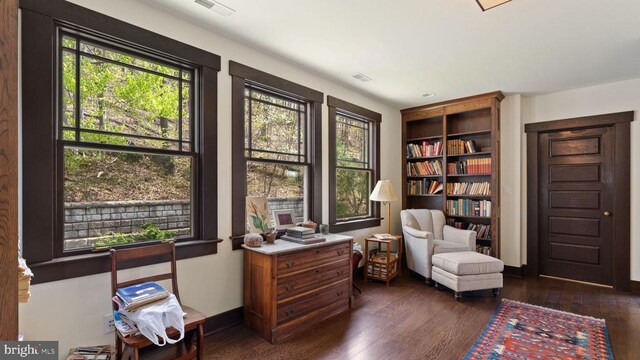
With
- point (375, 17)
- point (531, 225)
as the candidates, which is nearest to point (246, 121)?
point (375, 17)

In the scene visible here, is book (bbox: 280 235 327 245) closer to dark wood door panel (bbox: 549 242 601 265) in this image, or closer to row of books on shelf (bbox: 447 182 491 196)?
row of books on shelf (bbox: 447 182 491 196)

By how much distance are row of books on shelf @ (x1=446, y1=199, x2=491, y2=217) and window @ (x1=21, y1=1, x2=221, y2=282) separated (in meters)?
3.65

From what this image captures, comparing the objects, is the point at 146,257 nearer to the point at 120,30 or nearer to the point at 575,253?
the point at 120,30

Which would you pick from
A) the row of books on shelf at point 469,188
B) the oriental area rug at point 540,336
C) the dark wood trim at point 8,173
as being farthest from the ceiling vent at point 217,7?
the row of books on shelf at point 469,188

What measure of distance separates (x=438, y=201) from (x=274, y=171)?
305 centimetres

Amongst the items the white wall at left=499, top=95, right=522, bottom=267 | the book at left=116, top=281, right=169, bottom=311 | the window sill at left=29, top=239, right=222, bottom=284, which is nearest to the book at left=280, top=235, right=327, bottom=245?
the window sill at left=29, top=239, right=222, bottom=284

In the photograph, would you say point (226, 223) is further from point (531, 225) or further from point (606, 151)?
point (606, 151)

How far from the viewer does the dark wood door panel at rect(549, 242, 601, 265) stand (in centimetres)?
411

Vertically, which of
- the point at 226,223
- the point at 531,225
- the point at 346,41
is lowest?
the point at 531,225

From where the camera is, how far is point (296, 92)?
3420mm

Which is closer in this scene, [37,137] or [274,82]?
[37,137]

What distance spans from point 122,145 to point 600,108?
5.43 meters

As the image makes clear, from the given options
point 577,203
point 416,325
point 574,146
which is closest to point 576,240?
point 577,203

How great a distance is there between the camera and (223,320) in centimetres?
271
